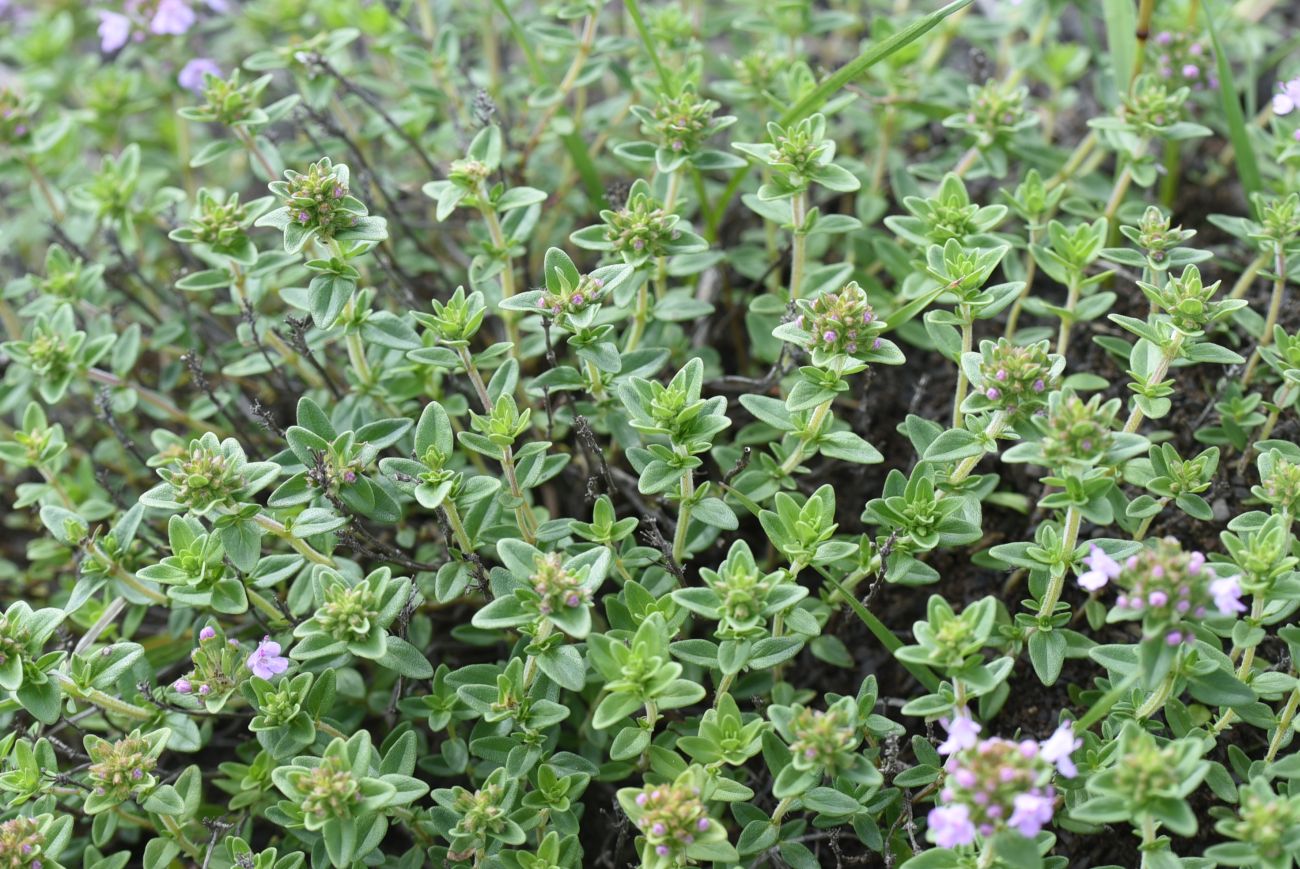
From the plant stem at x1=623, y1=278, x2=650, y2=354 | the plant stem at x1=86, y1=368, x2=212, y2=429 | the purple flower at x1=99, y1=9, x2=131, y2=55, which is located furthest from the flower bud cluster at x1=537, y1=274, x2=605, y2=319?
the purple flower at x1=99, y1=9, x2=131, y2=55

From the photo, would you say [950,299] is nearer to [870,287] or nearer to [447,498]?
[870,287]

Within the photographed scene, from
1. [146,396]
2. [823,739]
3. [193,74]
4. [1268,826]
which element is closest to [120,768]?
[146,396]

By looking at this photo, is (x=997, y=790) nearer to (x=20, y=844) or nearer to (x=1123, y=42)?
(x=20, y=844)

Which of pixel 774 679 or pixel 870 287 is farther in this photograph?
pixel 870 287

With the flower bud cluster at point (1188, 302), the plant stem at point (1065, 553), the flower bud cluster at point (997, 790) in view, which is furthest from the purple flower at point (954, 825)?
the flower bud cluster at point (1188, 302)

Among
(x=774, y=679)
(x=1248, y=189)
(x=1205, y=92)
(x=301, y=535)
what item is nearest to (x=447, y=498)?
(x=301, y=535)

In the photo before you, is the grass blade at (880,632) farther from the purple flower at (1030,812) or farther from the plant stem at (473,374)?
the plant stem at (473,374)
